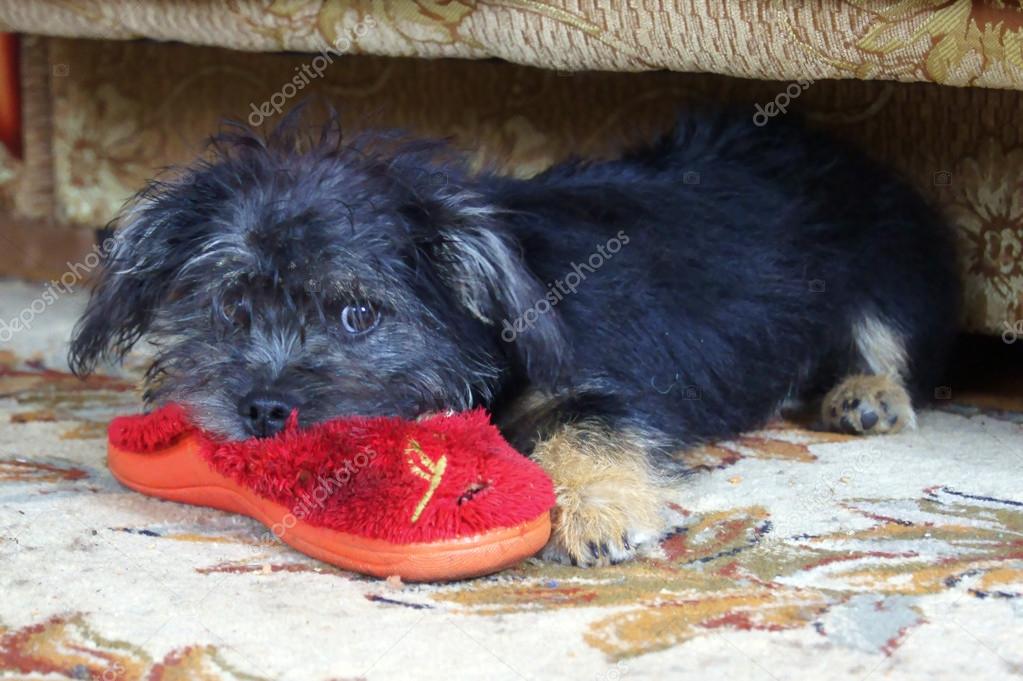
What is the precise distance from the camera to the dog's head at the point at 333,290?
2232 mm

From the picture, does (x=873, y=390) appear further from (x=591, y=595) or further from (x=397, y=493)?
(x=397, y=493)

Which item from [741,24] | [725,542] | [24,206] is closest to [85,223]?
[24,206]

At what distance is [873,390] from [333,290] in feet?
4.60

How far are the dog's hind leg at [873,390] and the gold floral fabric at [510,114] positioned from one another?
0.37 m

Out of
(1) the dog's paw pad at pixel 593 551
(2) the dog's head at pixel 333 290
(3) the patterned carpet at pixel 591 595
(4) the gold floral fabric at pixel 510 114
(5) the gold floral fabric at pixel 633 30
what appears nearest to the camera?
(3) the patterned carpet at pixel 591 595

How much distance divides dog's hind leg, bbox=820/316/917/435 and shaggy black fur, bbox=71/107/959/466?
0.31 feet

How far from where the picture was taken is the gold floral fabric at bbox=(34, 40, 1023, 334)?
10.7ft

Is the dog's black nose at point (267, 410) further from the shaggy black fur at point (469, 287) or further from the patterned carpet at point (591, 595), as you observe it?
the patterned carpet at point (591, 595)

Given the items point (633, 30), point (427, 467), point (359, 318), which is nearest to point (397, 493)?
point (427, 467)

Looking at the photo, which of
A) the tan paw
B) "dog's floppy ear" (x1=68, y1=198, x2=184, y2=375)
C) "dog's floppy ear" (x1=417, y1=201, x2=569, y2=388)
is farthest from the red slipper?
the tan paw

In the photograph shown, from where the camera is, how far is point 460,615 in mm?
1837

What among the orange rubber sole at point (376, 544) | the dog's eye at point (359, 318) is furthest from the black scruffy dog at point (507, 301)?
the orange rubber sole at point (376, 544)

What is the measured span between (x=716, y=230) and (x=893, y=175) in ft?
2.39

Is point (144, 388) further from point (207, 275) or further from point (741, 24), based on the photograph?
point (741, 24)
